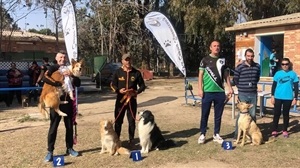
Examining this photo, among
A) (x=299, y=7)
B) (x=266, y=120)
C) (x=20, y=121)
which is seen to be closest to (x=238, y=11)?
(x=299, y=7)

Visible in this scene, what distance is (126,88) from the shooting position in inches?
273

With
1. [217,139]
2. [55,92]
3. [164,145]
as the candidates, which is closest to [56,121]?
[55,92]

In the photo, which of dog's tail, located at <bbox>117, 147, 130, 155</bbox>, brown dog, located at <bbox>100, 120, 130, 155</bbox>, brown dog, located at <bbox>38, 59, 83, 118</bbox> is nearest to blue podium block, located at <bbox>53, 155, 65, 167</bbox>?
brown dog, located at <bbox>38, 59, 83, 118</bbox>

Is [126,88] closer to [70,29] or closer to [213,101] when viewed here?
[213,101]

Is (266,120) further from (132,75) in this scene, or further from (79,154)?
(79,154)

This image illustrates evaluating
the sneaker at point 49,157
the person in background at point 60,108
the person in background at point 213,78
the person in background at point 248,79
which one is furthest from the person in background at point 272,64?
the sneaker at point 49,157

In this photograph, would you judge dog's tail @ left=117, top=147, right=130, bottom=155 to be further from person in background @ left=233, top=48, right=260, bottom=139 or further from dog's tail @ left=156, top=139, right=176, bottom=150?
person in background @ left=233, top=48, right=260, bottom=139

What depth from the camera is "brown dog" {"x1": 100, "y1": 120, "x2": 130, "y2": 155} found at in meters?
6.46

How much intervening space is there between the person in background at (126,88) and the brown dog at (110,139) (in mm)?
591

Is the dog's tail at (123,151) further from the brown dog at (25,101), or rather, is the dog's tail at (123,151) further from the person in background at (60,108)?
the brown dog at (25,101)

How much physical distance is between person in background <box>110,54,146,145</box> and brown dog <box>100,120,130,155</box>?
59cm

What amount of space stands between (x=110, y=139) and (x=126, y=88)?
1009 millimetres

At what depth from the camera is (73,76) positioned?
616 cm

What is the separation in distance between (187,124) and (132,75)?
3.18 meters
